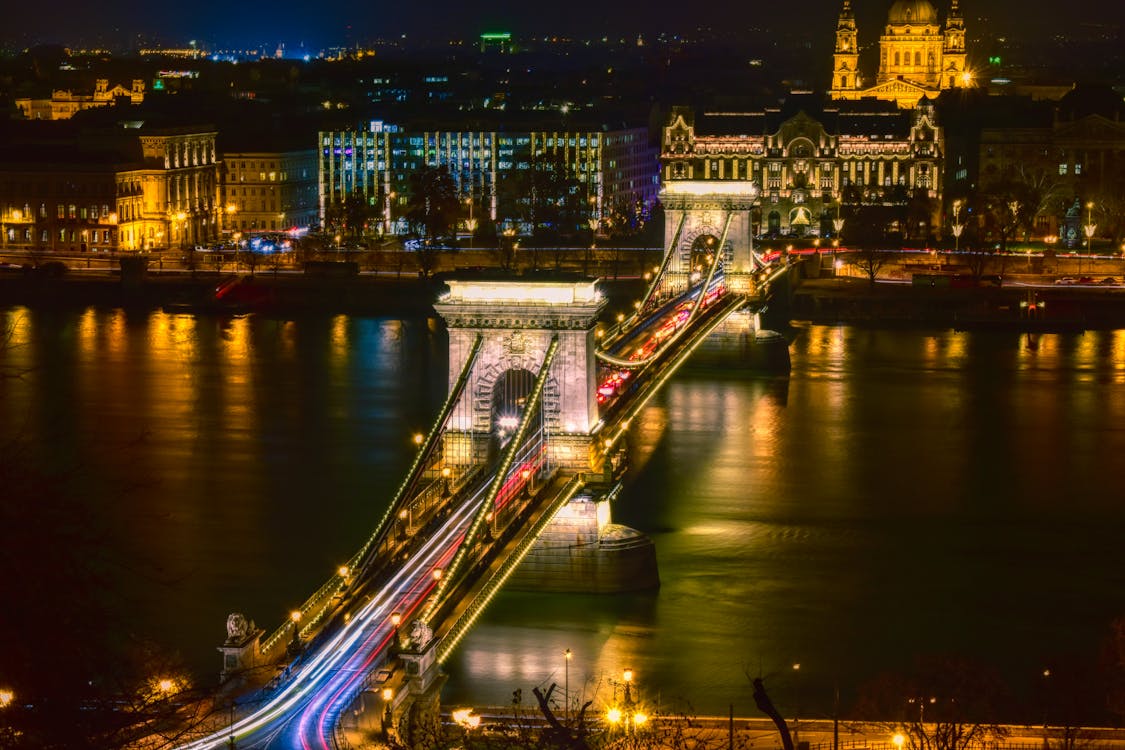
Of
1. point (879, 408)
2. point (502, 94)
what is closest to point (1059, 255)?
point (879, 408)

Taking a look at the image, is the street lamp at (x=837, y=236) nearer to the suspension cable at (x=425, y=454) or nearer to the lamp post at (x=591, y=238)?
the lamp post at (x=591, y=238)

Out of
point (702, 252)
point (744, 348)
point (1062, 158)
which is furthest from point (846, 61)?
point (744, 348)

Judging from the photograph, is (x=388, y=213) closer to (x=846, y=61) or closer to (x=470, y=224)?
(x=470, y=224)

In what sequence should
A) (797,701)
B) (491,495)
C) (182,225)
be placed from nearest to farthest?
(797,701)
(491,495)
(182,225)

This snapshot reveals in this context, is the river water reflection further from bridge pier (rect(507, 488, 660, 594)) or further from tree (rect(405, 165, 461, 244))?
tree (rect(405, 165, 461, 244))

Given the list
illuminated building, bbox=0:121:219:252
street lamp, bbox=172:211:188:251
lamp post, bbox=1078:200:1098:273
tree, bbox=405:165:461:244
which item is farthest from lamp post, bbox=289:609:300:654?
street lamp, bbox=172:211:188:251
